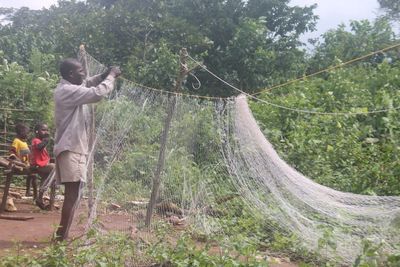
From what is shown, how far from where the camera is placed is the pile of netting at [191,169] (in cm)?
381

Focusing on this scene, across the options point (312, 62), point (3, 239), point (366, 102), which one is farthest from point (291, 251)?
point (312, 62)

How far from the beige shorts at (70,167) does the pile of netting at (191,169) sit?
0.19 metres

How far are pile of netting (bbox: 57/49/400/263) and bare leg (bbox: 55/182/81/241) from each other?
0.15 meters

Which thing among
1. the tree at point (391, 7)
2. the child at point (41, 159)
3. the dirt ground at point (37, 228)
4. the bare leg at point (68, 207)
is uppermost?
the tree at point (391, 7)

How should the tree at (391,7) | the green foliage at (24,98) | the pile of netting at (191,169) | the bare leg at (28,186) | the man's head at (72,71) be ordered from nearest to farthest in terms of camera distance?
the man's head at (72,71)
the pile of netting at (191,169)
the bare leg at (28,186)
the green foliage at (24,98)
the tree at (391,7)

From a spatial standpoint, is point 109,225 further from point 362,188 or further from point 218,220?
point 362,188

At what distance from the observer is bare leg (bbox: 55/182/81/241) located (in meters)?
3.57

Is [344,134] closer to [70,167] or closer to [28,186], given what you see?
[70,167]

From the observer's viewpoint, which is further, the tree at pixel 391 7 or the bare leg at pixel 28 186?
the tree at pixel 391 7

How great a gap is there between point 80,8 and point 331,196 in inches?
483

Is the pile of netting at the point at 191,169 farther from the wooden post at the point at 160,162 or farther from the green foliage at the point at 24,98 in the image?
the green foliage at the point at 24,98

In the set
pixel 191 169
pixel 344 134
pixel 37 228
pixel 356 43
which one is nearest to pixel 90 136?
pixel 191 169

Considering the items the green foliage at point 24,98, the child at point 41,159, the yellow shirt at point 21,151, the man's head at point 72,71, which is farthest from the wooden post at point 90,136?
the green foliage at point 24,98

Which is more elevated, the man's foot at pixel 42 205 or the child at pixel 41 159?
the child at pixel 41 159
